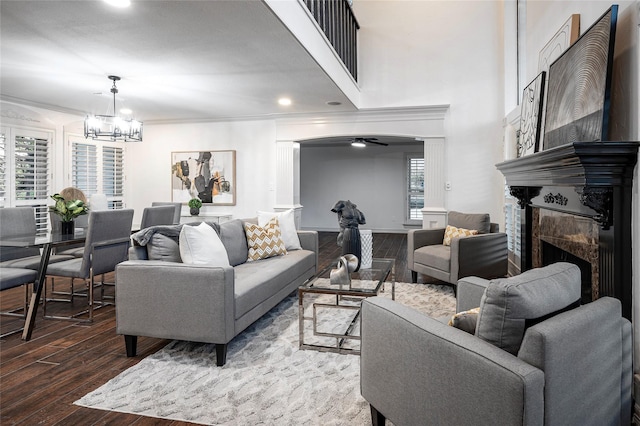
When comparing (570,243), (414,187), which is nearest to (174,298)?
(570,243)

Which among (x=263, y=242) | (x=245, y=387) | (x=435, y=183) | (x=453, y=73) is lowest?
(x=245, y=387)

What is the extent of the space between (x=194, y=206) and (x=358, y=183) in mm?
5064

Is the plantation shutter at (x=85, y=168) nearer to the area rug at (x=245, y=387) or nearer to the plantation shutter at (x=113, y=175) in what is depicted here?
the plantation shutter at (x=113, y=175)

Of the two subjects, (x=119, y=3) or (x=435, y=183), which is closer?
(x=119, y=3)

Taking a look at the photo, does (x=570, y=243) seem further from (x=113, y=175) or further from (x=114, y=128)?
(x=113, y=175)

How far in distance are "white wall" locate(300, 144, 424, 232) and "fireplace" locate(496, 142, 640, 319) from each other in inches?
301

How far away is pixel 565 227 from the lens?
2.84 m

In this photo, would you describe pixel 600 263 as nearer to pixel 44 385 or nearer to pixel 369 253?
pixel 369 253

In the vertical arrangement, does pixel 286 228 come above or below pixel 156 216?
below

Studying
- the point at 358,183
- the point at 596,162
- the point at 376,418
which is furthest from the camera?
the point at 358,183

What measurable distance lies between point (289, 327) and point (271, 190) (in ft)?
13.1

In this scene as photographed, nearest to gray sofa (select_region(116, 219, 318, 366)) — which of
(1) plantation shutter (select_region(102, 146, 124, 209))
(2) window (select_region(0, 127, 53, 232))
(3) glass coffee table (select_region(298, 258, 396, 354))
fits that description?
(3) glass coffee table (select_region(298, 258, 396, 354))

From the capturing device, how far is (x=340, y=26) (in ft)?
17.7

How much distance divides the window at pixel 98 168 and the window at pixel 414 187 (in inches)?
259
